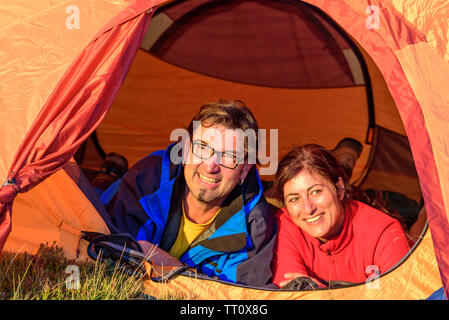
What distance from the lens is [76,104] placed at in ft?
7.30

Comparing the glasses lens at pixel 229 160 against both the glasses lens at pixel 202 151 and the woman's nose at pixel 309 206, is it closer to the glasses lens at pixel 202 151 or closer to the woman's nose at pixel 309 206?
the glasses lens at pixel 202 151

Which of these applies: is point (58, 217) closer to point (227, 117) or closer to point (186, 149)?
point (186, 149)

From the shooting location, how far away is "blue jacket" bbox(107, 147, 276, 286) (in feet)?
8.36

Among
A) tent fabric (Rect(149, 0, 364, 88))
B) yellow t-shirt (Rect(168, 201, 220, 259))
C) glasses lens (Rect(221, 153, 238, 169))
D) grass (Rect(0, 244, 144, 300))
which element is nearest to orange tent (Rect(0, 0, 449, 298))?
grass (Rect(0, 244, 144, 300))

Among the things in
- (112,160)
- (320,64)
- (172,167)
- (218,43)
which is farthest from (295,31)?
(172,167)

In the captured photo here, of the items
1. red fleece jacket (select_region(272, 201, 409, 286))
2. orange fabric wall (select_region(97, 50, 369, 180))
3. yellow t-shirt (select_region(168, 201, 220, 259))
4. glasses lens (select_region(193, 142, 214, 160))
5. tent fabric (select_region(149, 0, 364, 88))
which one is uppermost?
tent fabric (select_region(149, 0, 364, 88))

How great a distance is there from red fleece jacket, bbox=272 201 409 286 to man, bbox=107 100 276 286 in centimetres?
9

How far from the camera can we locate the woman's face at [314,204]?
2.45 metres

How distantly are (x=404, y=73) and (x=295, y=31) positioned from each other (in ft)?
6.92

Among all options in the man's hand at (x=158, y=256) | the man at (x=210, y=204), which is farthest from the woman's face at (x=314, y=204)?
the man's hand at (x=158, y=256)

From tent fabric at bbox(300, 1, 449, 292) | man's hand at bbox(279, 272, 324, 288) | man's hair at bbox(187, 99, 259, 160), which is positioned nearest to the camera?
tent fabric at bbox(300, 1, 449, 292)

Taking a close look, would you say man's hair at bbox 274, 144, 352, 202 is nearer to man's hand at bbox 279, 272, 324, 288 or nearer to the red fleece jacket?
the red fleece jacket

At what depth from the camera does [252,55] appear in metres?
4.44
